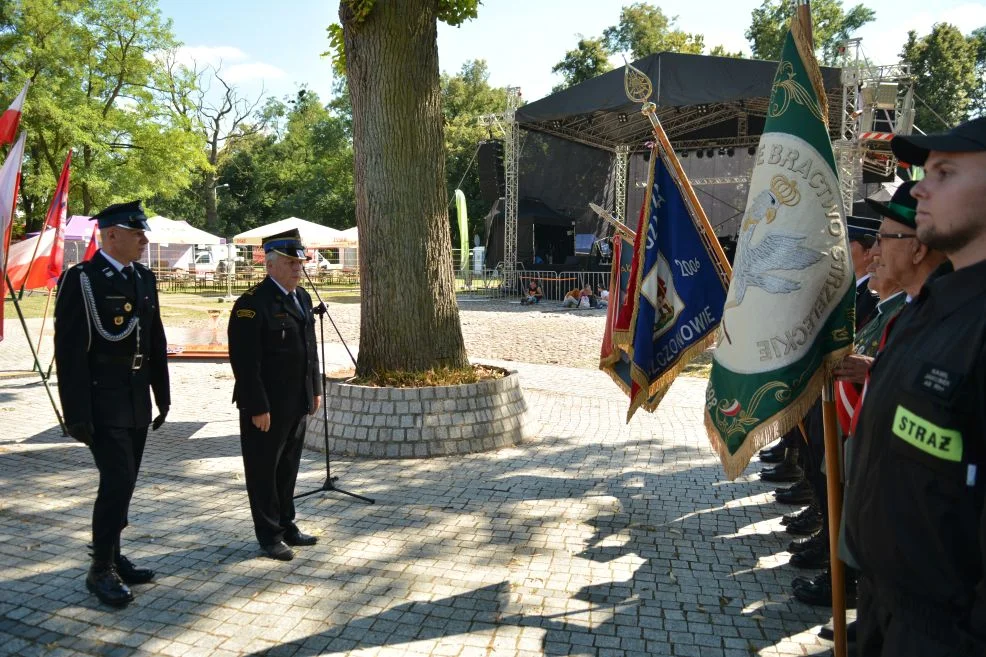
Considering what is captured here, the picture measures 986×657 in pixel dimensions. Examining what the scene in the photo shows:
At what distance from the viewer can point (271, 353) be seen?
184 inches

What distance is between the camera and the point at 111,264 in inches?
168

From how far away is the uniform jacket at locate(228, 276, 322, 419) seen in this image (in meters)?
4.48

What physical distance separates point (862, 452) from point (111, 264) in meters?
3.94

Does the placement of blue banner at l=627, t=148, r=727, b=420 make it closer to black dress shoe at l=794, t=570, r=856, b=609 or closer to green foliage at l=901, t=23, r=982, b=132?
black dress shoe at l=794, t=570, r=856, b=609

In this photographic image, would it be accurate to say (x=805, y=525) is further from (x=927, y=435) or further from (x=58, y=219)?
(x=58, y=219)

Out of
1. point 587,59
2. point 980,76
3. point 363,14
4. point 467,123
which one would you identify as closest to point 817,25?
point 980,76

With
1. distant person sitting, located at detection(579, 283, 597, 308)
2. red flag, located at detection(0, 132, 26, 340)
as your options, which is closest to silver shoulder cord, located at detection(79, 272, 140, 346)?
red flag, located at detection(0, 132, 26, 340)

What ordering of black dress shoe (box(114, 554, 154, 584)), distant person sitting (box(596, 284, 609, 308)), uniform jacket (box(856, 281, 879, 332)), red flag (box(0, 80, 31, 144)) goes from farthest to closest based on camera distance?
distant person sitting (box(596, 284, 609, 308)) < red flag (box(0, 80, 31, 144)) < uniform jacket (box(856, 281, 879, 332)) < black dress shoe (box(114, 554, 154, 584))

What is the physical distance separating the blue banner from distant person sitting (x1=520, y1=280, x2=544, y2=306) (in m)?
20.6

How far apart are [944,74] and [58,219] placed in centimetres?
5607

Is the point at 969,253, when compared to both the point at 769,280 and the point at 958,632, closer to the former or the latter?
the point at 958,632

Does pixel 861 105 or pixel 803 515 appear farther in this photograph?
pixel 861 105

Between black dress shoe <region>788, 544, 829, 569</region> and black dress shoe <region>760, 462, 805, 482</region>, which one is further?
black dress shoe <region>760, 462, 805, 482</region>

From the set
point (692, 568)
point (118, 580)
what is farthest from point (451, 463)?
point (118, 580)
